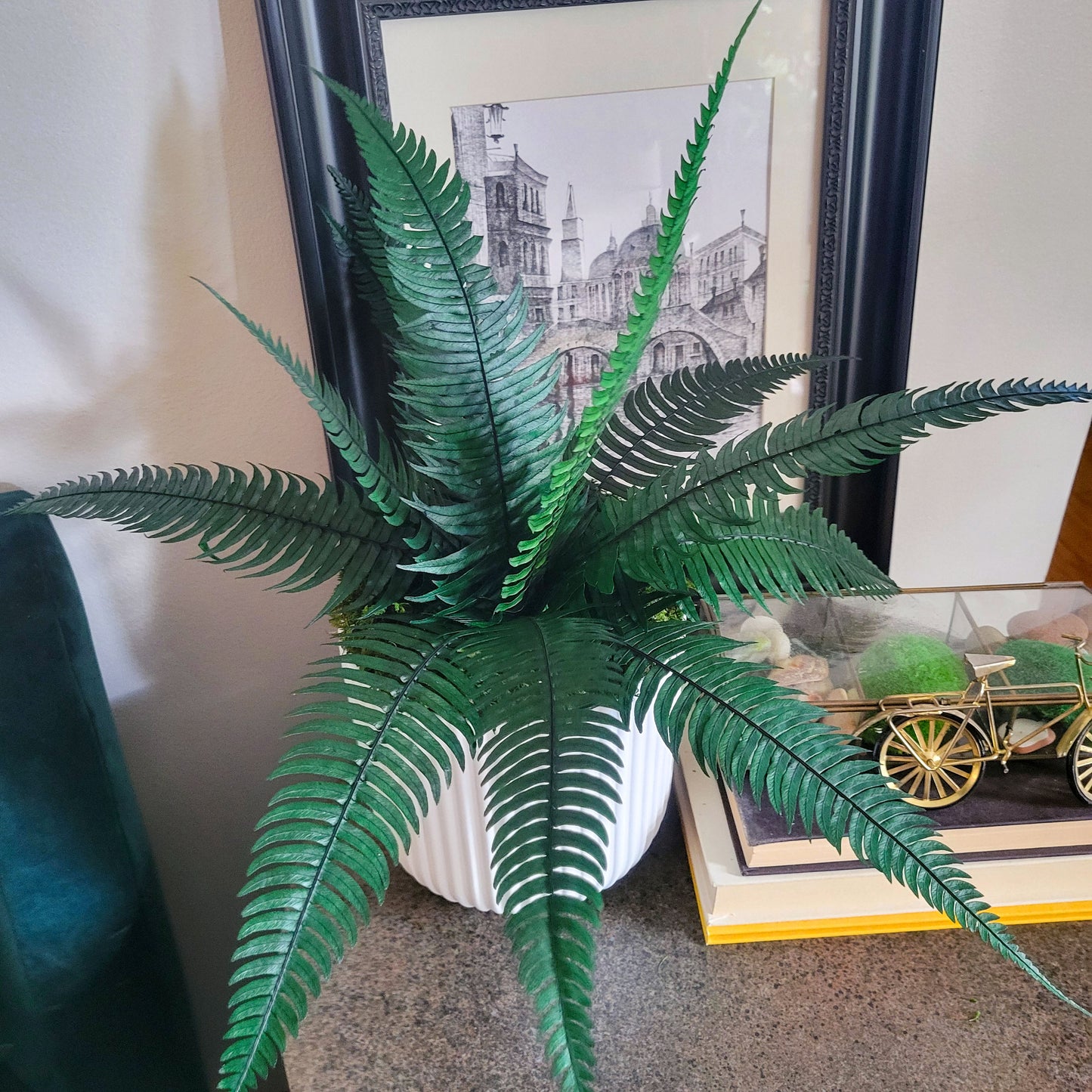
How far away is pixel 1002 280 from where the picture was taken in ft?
2.62

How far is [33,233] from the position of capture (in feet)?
2.45

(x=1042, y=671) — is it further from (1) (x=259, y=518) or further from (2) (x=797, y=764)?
(1) (x=259, y=518)

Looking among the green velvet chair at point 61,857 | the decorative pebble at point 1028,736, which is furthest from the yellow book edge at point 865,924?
the green velvet chair at point 61,857

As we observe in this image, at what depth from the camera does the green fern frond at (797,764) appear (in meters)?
0.41

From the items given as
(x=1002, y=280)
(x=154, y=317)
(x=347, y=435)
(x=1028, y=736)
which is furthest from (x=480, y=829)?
(x=1002, y=280)

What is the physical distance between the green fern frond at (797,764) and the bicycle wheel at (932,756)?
20 cm

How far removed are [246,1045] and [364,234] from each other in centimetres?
55

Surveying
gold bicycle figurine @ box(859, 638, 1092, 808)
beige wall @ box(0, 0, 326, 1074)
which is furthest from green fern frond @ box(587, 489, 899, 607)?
beige wall @ box(0, 0, 326, 1074)

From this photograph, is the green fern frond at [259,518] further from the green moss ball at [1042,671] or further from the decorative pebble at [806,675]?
the green moss ball at [1042,671]

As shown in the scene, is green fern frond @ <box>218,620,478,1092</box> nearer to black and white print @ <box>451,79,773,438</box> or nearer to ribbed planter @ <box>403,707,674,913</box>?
ribbed planter @ <box>403,707,674,913</box>

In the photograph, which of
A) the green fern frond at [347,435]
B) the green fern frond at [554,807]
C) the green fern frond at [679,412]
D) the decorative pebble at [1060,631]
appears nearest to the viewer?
the green fern frond at [554,807]

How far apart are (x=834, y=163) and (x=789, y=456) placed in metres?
0.35

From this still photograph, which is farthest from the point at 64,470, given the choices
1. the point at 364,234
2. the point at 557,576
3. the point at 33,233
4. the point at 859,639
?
the point at 859,639

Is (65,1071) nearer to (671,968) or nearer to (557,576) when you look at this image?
(671,968)
